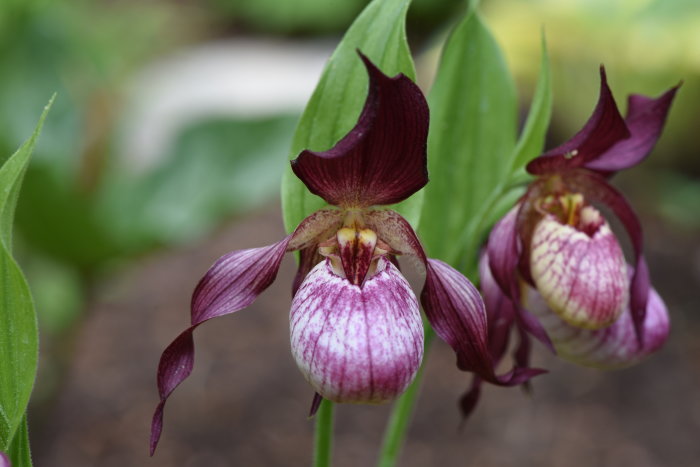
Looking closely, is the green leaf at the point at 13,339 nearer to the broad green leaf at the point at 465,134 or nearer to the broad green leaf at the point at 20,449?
the broad green leaf at the point at 20,449

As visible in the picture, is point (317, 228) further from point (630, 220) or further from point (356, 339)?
point (630, 220)

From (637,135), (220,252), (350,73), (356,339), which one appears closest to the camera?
(356,339)

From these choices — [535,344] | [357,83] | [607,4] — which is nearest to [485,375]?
[357,83]

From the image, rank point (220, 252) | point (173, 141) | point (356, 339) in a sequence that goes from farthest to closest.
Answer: point (220, 252), point (173, 141), point (356, 339)

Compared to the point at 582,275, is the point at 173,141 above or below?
above

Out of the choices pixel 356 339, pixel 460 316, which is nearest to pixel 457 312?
pixel 460 316

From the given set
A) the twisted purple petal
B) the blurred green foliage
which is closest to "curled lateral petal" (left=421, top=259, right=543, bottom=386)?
the twisted purple petal
